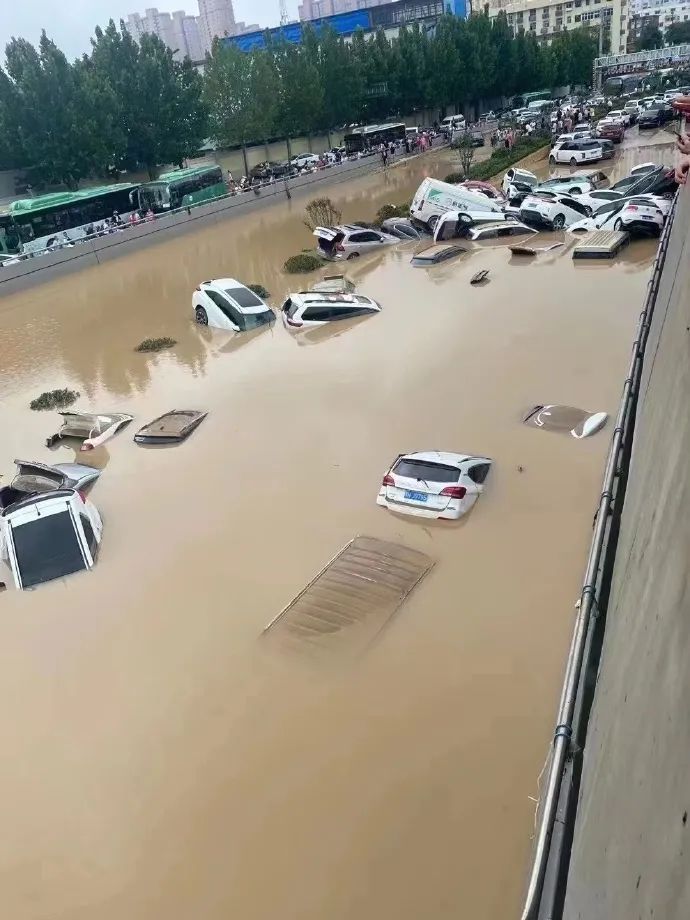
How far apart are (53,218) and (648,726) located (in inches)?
1467

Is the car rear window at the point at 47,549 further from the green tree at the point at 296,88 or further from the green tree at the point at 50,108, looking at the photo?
the green tree at the point at 296,88

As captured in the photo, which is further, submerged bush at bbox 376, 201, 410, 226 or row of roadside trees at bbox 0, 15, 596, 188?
row of roadside trees at bbox 0, 15, 596, 188

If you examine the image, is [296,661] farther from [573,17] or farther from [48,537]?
[573,17]

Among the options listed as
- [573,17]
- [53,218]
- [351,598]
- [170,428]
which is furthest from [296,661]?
[573,17]

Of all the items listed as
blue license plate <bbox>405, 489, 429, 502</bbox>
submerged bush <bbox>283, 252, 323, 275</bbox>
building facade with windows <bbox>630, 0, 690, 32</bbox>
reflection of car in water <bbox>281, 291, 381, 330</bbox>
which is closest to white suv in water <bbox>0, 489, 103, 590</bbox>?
blue license plate <bbox>405, 489, 429, 502</bbox>

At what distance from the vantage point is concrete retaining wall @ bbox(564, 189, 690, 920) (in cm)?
232

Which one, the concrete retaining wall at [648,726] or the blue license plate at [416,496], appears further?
the blue license plate at [416,496]

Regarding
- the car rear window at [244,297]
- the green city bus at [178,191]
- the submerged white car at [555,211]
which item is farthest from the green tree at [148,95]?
the car rear window at [244,297]

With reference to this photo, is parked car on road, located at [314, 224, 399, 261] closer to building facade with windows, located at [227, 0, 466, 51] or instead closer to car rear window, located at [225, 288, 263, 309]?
car rear window, located at [225, 288, 263, 309]

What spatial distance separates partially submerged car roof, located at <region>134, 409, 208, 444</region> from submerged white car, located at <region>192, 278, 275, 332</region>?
568 centimetres

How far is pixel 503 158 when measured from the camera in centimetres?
4562

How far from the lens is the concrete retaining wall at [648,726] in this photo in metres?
2.32

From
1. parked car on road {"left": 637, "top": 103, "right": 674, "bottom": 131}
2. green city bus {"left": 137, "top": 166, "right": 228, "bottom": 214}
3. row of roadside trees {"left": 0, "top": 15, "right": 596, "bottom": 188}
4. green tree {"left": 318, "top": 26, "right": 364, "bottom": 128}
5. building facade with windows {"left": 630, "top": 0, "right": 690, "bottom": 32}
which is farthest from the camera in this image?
building facade with windows {"left": 630, "top": 0, "right": 690, "bottom": 32}

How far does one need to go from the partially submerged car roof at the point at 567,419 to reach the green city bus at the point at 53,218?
27415 millimetres
